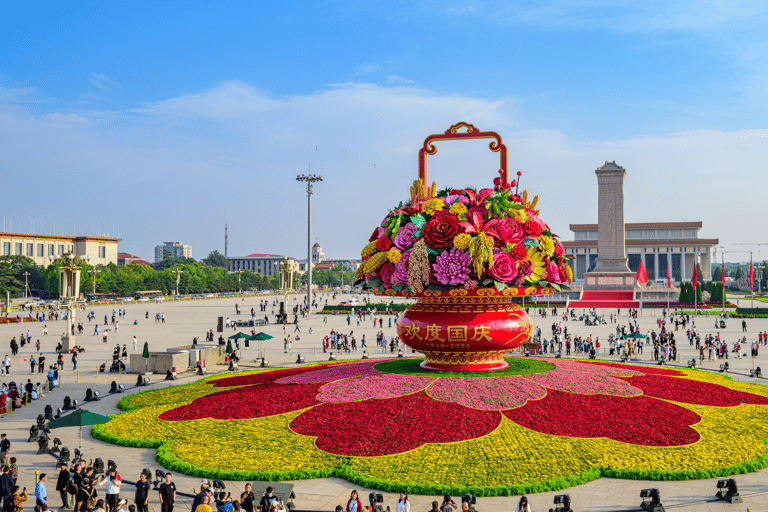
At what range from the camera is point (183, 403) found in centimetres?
2216

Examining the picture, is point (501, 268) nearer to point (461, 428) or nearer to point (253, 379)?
point (461, 428)

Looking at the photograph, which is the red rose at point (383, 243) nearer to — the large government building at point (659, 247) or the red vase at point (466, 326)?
the red vase at point (466, 326)

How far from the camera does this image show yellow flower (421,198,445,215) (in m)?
20.7

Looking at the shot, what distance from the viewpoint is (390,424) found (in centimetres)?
1762

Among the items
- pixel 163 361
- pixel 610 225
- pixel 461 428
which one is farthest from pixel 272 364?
pixel 610 225

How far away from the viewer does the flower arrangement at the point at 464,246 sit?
19766 millimetres

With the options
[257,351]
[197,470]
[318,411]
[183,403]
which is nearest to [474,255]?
[318,411]

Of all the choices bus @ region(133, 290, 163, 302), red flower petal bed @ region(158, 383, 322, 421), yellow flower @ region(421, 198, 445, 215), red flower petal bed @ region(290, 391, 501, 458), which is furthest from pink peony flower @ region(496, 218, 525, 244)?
bus @ region(133, 290, 163, 302)

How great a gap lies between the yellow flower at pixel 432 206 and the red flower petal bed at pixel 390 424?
19.9 feet

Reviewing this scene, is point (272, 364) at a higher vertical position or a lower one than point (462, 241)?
lower

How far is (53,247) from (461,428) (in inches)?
6427

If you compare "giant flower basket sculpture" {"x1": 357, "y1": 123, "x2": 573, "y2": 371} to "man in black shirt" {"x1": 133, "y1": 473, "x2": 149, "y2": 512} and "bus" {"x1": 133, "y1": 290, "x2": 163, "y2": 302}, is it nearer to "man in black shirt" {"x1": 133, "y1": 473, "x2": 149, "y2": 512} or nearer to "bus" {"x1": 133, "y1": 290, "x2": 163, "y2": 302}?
"man in black shirt" {"x1": 133, "y1": 473, "x2": 149, "y2": 512}

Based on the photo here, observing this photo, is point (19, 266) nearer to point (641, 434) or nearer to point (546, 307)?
point (546, 307)

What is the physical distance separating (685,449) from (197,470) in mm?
12682
